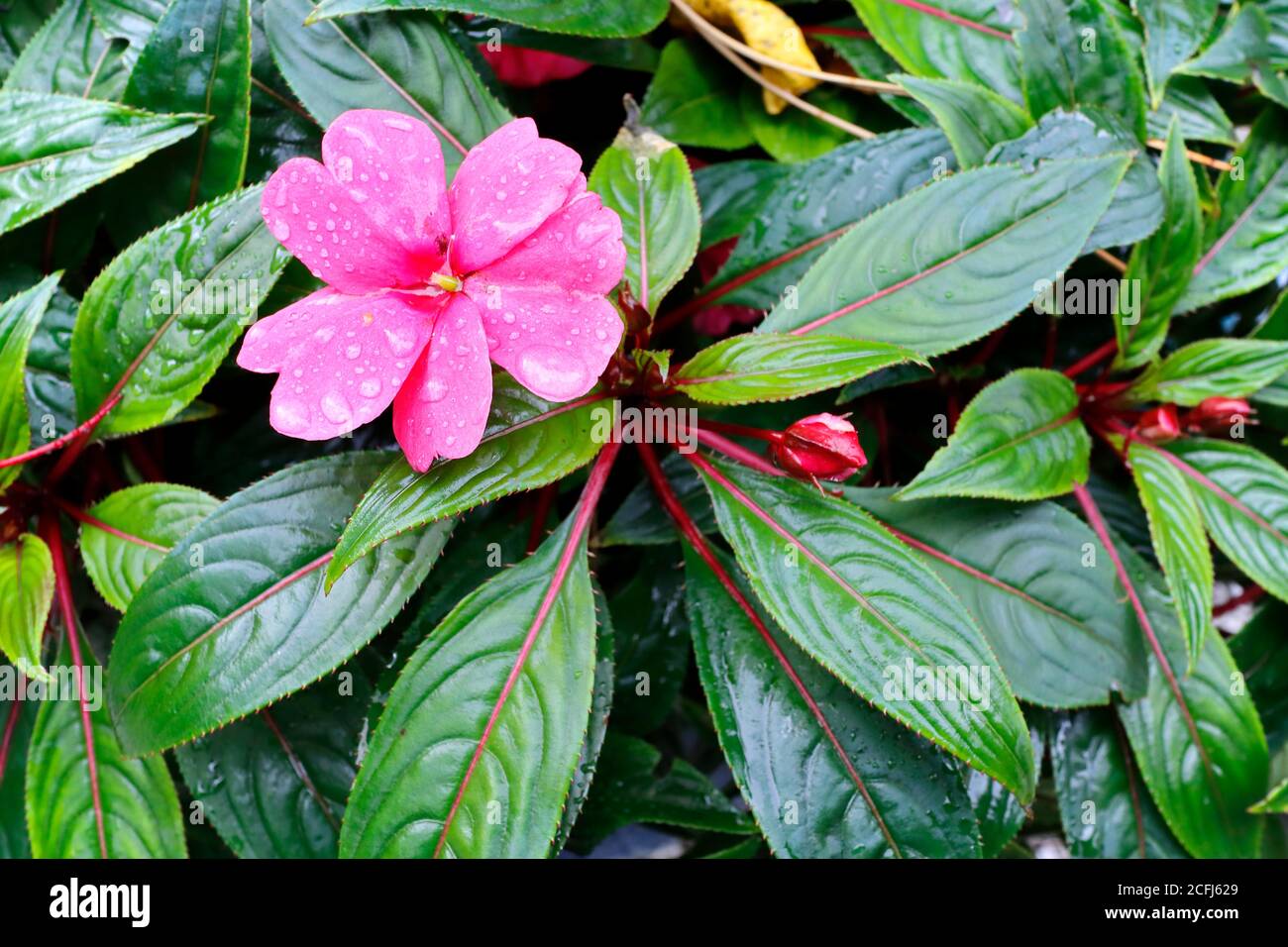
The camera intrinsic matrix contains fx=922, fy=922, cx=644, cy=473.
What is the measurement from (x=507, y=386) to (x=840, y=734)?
20.6 inches

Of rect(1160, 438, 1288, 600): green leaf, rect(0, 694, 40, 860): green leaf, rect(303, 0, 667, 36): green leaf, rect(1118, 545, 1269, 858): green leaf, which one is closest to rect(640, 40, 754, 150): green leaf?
rect(303, 0, 667, 36): green leaf

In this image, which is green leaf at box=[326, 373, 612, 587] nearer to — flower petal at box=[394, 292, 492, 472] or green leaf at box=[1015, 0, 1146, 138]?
flower petal at box=[394, 292, 492, 472]

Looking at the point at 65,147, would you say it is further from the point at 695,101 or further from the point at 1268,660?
the point at 1268,660

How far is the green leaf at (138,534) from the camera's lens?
3.30 ft

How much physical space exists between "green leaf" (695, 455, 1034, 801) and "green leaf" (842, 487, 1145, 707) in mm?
153

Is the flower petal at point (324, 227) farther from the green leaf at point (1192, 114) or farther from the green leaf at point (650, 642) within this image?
the green leaf at point (1192, 114)

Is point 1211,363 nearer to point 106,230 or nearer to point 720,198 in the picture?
point 720,198

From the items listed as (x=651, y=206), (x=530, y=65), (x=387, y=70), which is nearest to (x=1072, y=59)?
(x=651, y=206)

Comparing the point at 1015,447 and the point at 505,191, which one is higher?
the point at 505,191

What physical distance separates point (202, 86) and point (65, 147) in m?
0.16

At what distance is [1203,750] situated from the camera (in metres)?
1.14

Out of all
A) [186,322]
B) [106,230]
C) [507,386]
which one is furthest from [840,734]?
[106,230]

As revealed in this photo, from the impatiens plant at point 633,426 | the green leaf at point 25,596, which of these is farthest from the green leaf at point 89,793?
the green leaf at point 25,596

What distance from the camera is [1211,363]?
45.2 inches
